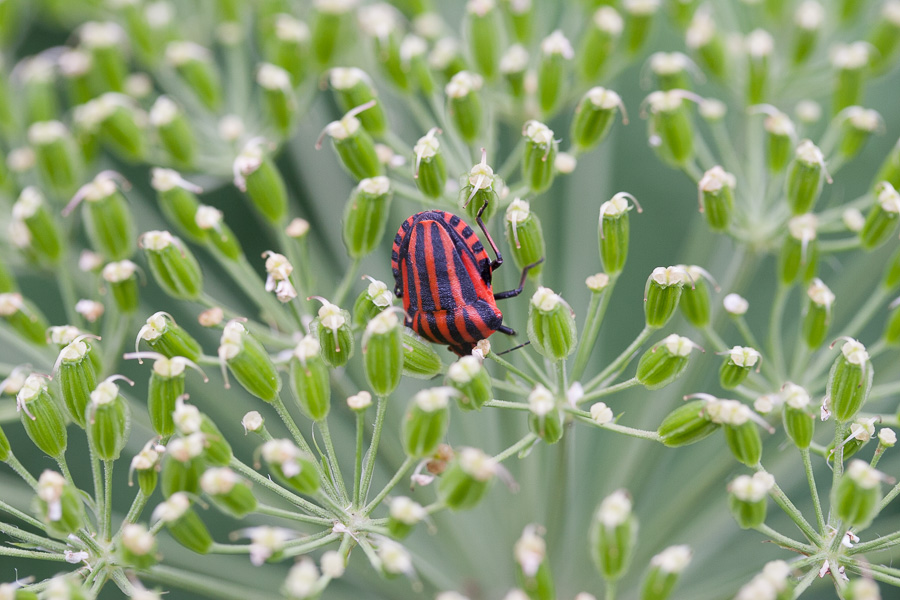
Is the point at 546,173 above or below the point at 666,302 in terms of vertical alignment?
above

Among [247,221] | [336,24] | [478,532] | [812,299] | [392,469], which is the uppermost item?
[336,24]

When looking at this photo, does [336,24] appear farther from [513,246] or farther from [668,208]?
[668,208]

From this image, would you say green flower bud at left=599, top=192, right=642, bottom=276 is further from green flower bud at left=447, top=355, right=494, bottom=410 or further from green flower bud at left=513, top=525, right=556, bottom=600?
green flower bud at left=513, top=525, right=556, bottom=600

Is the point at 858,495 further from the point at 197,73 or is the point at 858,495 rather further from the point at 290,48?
the point at 197,73

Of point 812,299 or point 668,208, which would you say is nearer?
point 812,299

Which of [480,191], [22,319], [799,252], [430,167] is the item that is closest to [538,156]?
[480,191]

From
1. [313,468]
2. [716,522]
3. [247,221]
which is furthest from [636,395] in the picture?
[247,221]
